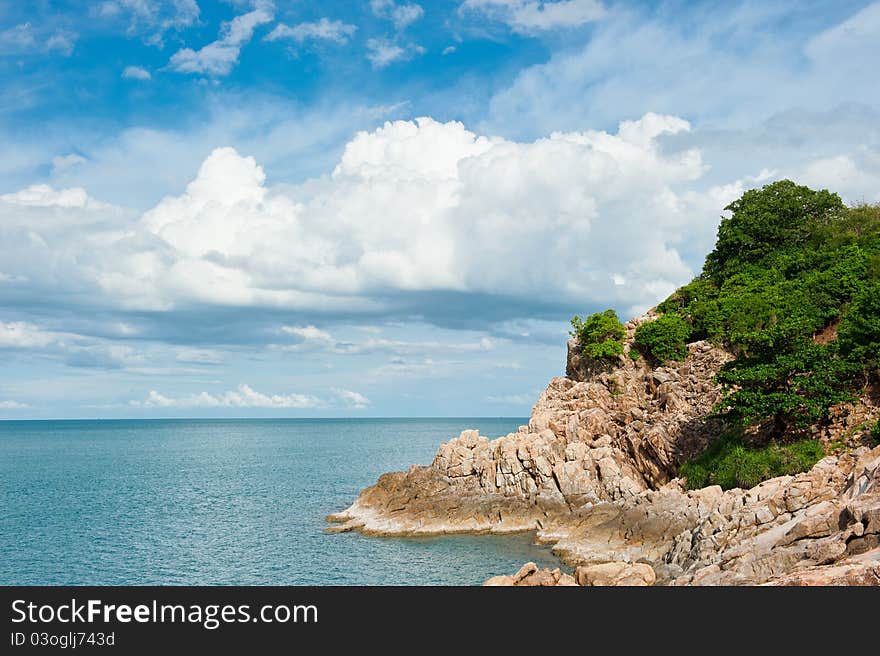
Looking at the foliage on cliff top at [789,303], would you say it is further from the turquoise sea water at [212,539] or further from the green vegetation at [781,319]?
the turquoise sea water at [212,539]

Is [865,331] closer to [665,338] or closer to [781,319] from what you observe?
[781,319]

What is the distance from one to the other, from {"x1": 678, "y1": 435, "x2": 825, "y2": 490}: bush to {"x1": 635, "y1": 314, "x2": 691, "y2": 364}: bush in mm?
13957

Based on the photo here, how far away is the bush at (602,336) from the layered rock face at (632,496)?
4.24ft

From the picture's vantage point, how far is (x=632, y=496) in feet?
140

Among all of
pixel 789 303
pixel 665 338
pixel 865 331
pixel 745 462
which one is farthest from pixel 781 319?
pixel 745 462

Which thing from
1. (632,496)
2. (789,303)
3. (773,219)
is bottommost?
(632,496)

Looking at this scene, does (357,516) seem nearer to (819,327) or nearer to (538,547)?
(538,547)

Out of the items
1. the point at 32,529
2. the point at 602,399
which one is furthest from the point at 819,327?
the point at 32,529

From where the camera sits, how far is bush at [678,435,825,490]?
37688 millimetres

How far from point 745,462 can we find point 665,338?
19.6 meters

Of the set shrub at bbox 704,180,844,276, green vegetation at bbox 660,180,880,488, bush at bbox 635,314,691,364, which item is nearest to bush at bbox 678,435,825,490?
green vegetation at bbox 660,180,880,488

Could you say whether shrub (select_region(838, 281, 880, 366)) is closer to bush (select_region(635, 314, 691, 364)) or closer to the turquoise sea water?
bush (select_region(635, 314, 691, 364))

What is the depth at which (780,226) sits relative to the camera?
63812mm
